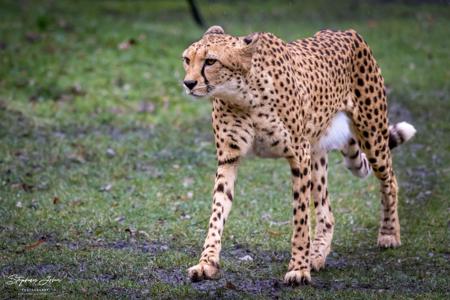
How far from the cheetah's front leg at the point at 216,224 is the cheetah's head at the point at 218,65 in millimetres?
594

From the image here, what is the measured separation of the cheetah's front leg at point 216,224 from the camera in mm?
6062

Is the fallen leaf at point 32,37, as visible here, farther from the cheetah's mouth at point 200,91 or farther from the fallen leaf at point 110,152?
the cheetah's mouth at point 200,91

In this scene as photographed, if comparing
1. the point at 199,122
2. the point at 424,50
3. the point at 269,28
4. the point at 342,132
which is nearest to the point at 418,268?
the point at 342,132

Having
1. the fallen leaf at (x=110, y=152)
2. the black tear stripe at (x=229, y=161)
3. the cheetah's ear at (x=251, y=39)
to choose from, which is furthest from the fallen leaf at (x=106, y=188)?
the cheetah's ear at (x=251, y=39)

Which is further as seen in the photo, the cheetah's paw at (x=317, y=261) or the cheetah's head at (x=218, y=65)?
the cheetah's paw at (x=317, y=261)

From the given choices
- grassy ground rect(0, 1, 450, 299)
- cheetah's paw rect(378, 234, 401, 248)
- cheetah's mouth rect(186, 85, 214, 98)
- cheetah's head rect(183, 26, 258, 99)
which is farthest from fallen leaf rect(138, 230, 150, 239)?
cheetah's mouth rect(186, 85, 214, 98)

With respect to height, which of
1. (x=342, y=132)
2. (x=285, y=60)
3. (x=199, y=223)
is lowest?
(x=199, y=223)

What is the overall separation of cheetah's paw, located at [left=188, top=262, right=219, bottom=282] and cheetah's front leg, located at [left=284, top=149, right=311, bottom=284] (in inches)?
21.3

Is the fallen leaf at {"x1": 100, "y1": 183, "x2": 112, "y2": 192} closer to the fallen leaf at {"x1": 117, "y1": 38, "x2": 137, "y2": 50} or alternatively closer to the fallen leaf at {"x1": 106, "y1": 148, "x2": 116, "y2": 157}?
the fallen leaf at {"x1": 106, "y1": 148, "x2": 116, "y2": 157}

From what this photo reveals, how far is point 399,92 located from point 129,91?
392 centimetres

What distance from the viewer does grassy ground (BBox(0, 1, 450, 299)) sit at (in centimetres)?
657

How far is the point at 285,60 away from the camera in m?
6.56

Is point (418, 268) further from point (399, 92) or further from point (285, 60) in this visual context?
point (399, 92)

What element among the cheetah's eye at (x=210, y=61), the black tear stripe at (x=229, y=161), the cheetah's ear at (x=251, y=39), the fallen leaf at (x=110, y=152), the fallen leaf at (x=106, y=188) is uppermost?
the cheetah's ear at (x=251, y=39)
